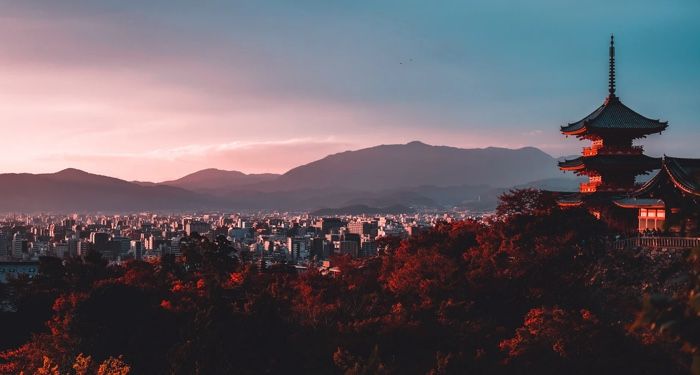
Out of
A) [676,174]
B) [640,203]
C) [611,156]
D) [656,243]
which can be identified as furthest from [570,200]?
[656,243]

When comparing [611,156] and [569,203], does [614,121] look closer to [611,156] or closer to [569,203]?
[611,156]

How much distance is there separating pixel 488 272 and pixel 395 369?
20.6ft

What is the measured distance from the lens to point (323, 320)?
64.1 ft

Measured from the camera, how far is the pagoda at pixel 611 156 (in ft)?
82.1

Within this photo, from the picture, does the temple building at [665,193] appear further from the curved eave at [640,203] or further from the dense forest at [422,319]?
the dense forest at [422,319]

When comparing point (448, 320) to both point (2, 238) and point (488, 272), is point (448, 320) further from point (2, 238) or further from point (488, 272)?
point (2, 238)

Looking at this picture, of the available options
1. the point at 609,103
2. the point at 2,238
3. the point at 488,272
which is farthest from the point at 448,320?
the point at 2,238

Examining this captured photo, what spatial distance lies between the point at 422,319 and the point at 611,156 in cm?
1043

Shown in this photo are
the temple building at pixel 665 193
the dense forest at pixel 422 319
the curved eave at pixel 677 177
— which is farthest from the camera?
the temple building at pixel 665 193

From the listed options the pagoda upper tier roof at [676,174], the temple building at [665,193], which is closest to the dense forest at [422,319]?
the temple building at [665,193]

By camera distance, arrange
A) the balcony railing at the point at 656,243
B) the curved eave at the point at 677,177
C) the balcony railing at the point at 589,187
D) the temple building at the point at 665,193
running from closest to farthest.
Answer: the balcony railing at the point at 656,243 → the curved eave at the point at 677,177 → the temple building at the point at 665,193 → the balcony railing at the point at 589,187

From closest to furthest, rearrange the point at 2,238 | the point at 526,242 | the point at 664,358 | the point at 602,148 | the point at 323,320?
the point at 664,358 < the point at 323,320 < the point at 526,242 < the point at 602,148 < the point at 2,238

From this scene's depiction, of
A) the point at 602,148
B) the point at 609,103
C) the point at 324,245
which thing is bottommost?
the point at 324,245

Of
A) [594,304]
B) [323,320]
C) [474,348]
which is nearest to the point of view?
[474,348]
